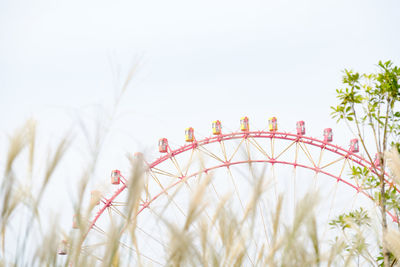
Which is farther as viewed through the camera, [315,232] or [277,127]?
[277,127]

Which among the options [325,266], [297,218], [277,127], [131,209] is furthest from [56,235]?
[277,127]

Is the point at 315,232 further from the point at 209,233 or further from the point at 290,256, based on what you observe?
the point at 209,233

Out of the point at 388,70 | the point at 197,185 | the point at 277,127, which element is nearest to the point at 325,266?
the point at 197,185

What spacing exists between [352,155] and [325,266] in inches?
686

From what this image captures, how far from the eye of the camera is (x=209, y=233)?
5.49 feet

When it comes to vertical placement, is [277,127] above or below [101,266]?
above

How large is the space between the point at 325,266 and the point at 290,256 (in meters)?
0.23

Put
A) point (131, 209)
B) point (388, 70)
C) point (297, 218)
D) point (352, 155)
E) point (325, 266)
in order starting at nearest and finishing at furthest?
1. point (131, 209)
2. point (297, 218)
3. point (325, 266)
4. point (388, 70)
5. point (352, 155)

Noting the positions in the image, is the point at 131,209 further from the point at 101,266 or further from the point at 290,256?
the point at 290,256

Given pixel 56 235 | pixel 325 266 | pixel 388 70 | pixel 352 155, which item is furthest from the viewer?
pixel 352 155

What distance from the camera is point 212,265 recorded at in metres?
1.70

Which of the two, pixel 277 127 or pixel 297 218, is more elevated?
pixel 277 127

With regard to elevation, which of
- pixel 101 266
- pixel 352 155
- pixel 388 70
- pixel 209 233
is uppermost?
pixel 352 155

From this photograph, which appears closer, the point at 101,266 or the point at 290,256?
the point at 101,266
